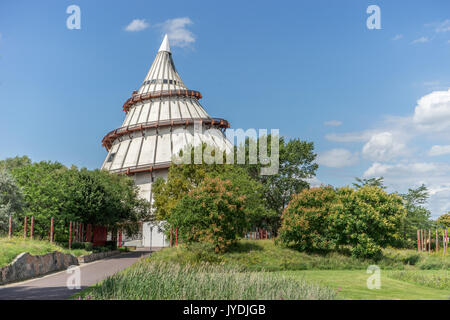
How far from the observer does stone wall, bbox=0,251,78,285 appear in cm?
1723

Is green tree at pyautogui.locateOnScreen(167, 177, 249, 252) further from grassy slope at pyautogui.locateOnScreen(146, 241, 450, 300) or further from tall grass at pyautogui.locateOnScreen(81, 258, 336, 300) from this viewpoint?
tall grass at pyautogui.locateOnScreen(81, 258, 336, 300)

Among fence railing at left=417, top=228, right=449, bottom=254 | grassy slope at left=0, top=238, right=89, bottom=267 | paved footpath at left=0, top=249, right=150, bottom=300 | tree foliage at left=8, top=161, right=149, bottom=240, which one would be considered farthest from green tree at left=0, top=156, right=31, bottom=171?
fence railing at left=417, top=228, right=449, bottom=254

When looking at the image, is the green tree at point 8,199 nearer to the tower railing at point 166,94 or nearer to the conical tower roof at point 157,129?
the conical tower roof at point 157,129

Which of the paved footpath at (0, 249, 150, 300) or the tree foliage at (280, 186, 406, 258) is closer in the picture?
the paved footpath at (0, 249, 150, 300)

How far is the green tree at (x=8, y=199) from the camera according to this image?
86.8 feet

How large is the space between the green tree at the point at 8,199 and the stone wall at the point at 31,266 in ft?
17.4

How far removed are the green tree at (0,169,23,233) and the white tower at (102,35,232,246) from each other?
39244 mm

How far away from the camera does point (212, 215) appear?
93.0 feet

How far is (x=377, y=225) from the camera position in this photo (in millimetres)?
29328

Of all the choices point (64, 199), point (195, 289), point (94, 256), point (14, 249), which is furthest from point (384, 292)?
point (64, 199)

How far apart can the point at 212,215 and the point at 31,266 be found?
480 inches

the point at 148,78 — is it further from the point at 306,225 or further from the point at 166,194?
the point at 306,225

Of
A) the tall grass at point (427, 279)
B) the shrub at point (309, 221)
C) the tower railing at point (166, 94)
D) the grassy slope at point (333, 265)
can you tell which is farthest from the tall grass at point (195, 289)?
the tower railing at point (166, 94)

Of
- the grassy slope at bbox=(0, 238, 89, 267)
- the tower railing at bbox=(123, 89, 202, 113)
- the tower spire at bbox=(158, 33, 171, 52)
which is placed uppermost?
the tower spire at bbox=(158, 33, 171, 52)
